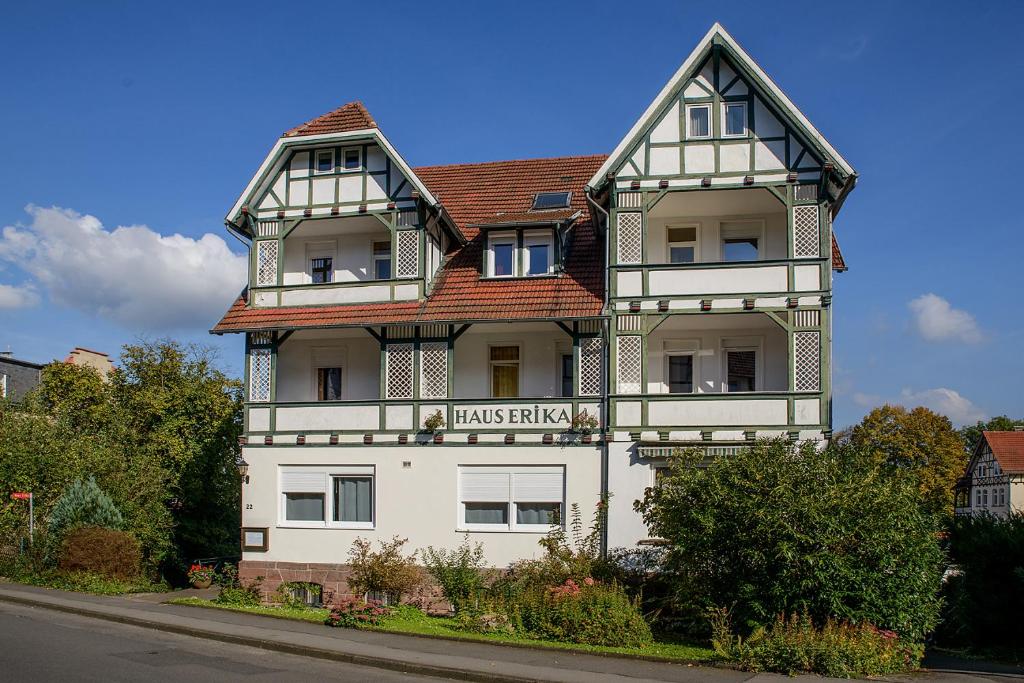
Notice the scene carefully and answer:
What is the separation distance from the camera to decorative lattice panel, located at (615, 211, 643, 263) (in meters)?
22.9

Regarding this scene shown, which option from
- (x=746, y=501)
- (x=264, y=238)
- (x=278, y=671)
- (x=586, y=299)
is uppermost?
(x=264, y=238)

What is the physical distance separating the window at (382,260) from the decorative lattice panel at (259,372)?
355 cm

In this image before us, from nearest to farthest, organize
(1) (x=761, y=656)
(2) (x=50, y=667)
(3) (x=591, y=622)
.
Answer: (2) (x=50, y=667)
(1) (x=761, y=656)
(3) (x=591, y=622)

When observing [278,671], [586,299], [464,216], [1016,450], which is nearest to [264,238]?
[464,216]

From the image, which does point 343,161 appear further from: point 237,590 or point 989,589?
point 989,589

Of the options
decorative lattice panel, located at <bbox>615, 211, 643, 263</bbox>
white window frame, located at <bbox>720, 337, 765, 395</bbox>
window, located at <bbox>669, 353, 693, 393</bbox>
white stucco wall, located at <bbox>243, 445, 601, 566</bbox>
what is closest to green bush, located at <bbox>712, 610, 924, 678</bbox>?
white stucco wall, located at <bbox>243, 445, 601, 566</bbox>

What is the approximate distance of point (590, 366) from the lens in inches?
902

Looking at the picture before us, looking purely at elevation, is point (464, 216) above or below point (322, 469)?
above

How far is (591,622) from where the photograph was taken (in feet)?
58.4

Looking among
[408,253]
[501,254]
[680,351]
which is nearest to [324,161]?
[408,253]

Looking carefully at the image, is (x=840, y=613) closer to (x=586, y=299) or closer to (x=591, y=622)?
(x=591, y=622)

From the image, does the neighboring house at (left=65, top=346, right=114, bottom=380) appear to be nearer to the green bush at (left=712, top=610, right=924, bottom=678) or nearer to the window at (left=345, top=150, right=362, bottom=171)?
the window at (left=345, top=150, right=362, bottom=171)

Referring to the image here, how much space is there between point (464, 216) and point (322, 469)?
7.82 metres

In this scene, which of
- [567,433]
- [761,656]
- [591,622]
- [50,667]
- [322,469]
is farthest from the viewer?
[322,469]
